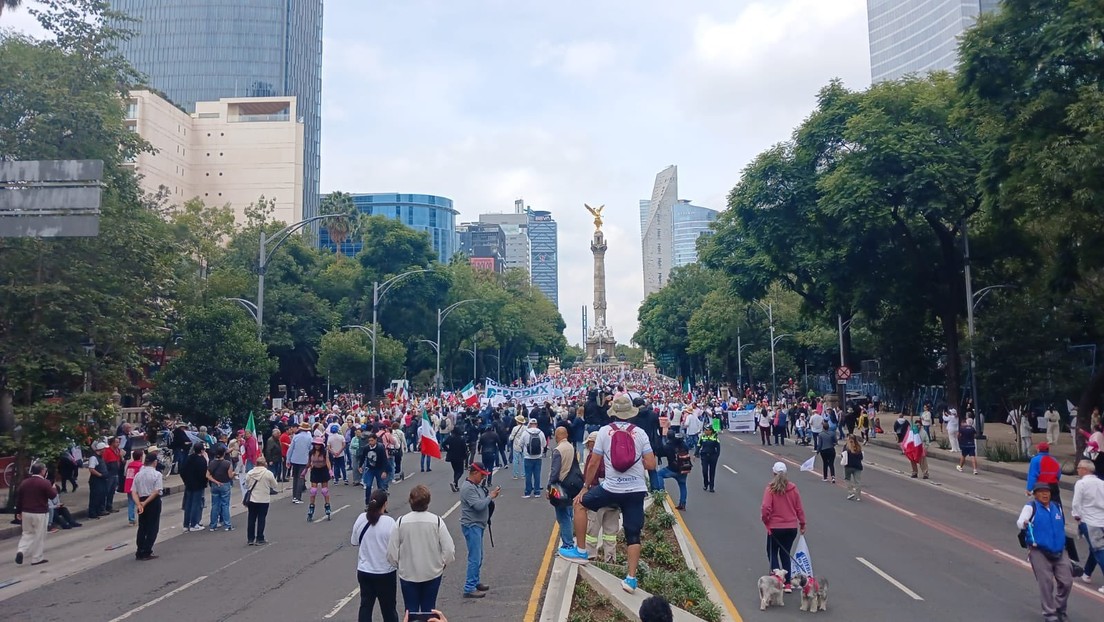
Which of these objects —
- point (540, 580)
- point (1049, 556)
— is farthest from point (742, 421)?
point (1049, 556)

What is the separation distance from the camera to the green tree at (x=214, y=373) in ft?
88.4

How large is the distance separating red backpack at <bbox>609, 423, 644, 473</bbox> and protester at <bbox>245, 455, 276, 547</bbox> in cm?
748

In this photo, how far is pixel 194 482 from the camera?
52.9ft

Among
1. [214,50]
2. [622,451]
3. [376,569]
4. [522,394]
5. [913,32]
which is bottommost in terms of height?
[376,569]

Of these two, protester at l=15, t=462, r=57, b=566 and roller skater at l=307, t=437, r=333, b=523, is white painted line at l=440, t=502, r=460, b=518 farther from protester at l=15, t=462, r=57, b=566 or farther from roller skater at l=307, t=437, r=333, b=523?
protester at l=15, t=462, r=57, b=566

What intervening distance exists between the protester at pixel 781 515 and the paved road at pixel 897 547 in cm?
63

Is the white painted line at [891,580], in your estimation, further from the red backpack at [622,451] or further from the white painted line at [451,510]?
the white painted line at [451,510]

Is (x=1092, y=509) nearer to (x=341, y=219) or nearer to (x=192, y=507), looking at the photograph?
(x=192, y=507)

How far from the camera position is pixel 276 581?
38.7 ft

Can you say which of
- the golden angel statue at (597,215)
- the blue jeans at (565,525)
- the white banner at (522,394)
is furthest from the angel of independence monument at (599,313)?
the blue jeans at (565,525)

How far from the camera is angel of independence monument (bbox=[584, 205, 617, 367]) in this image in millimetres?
163750

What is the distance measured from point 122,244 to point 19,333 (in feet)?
9.34

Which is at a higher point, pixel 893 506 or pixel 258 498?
pixel 258 498

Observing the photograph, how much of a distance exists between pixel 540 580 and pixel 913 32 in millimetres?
151005
